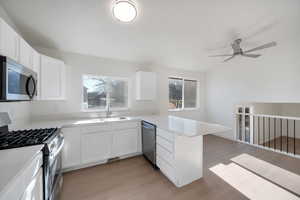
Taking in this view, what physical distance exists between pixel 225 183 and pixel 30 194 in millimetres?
2403

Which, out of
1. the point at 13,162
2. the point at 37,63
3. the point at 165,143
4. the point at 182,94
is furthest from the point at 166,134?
the point at 182,94

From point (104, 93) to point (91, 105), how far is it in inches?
17.3

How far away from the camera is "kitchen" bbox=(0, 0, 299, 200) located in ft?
4.12

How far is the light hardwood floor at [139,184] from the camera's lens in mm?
1749

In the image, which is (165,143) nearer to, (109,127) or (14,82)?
(109,127)

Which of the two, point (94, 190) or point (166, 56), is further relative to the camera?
point (166, 56)

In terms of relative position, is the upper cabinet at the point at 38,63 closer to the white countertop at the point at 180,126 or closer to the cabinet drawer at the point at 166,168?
the white countertop at the point at 180,126

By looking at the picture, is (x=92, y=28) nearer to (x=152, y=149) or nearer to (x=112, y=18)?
(x=112, y=18)

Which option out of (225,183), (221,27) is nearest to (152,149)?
(225,183)

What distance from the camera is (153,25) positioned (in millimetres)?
2312

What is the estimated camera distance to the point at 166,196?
1.74m

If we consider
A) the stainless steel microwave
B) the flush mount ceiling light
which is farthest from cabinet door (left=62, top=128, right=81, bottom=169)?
the flush mount ceiling light

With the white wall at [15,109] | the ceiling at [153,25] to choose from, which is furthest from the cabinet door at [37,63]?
the ceiling at [153,25]

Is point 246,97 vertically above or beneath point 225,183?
above
